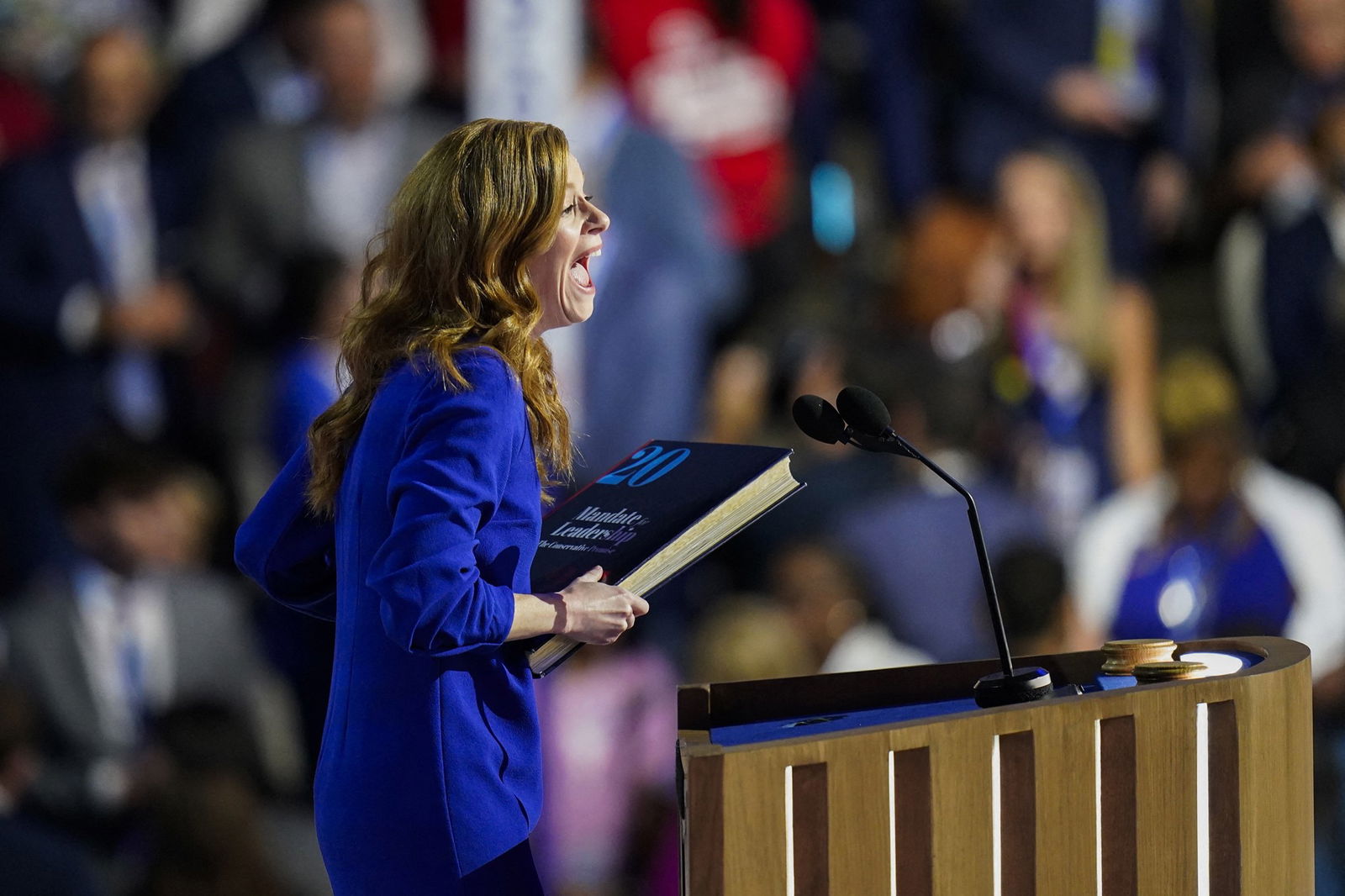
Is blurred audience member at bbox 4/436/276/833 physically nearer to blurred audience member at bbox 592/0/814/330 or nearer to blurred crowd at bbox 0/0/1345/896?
blurred crowd at bbox 0/0/1345/896

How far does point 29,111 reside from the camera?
Answer: 556 centimetres

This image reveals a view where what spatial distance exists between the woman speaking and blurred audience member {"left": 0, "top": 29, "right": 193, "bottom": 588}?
3.58 meters

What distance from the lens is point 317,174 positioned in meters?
5.41

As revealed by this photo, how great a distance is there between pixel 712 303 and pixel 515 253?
12.6ft

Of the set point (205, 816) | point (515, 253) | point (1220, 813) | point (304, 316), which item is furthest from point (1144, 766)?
point (304, 316)

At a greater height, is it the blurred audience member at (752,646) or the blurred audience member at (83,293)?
the blurred audience member at (83,293)

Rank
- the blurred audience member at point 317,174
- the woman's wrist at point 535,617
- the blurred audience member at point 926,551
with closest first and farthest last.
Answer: the woman's wrist at point 535,617 → the blurred audience member at point 926,551 → the blurred audience member at point 317,174

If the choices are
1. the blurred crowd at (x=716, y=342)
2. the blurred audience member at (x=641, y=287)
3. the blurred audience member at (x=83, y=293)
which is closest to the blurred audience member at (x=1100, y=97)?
the blurred crowd at (x=716, y=342)

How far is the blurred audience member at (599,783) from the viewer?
4855mm

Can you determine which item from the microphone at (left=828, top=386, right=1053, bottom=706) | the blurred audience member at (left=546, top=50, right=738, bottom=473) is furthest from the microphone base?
the blurred audience member at (left=546, top=50, right=738, bottom=473)

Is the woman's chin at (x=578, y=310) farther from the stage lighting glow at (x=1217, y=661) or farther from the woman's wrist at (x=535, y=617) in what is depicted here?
the stage lighting glow at (x=1217, y=661)

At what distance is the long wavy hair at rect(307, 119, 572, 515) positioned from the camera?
188cm

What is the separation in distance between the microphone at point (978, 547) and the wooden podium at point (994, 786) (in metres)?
0.07

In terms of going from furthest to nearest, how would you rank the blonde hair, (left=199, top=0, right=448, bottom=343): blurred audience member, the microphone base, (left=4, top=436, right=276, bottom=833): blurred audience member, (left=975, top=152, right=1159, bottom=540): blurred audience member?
the blonde hair, (left=975, top=152, right=1159, bottom=540): blurred audience member, (left=199, top=0, right=448, bottom=343): blurred audience member, (left=4, top=436, right=276, bottom=833): blurred audience member, the microphone base
